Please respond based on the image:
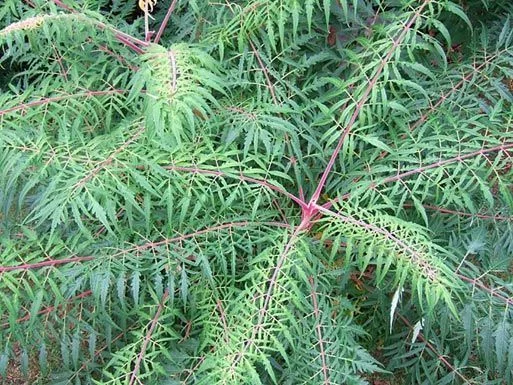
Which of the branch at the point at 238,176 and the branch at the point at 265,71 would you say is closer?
the branch at the point at 238,176

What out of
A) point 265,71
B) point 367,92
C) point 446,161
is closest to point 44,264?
point 265,71

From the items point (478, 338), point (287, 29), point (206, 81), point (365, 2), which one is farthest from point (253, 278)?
point (365, 2)

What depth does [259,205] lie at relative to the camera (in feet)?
6.75

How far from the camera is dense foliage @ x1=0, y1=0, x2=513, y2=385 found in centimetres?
181

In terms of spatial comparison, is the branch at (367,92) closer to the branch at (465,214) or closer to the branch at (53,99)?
the branch at (465,214)

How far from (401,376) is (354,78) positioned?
39.1 inches

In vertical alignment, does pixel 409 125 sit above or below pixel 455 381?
above

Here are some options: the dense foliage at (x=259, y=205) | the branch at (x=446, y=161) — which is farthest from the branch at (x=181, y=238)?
the branch at (x=446, y=161)

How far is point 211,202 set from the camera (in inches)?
77.0

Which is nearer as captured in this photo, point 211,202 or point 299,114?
point 211,202

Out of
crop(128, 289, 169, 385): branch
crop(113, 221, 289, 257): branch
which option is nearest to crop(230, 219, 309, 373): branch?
crop(113, 221, 289, 257): branch

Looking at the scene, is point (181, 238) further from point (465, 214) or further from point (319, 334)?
point (465, 214)

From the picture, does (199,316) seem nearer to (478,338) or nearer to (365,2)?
(478,338)

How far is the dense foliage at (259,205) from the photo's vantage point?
5.94ft
